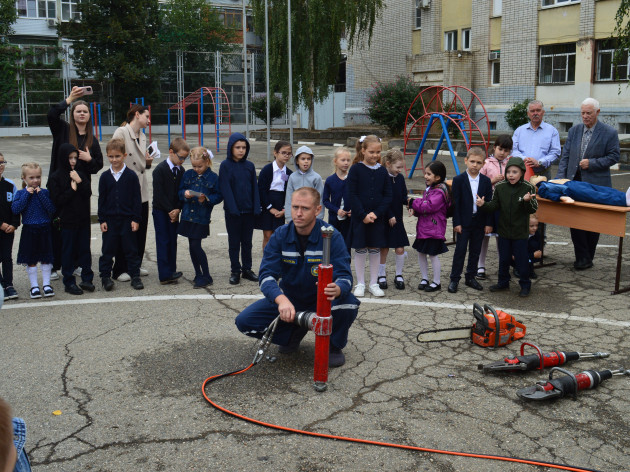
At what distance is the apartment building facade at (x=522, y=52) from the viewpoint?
25.2m

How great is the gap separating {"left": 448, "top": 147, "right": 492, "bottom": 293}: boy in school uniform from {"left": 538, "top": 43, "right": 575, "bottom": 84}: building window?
22.1 metres

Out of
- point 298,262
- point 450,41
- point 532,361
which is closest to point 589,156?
point 532,361

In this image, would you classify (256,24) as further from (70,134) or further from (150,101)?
Result: (70,134)

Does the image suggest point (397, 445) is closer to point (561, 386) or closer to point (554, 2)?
point (561, 386)

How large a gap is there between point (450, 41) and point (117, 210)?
28.4 metres

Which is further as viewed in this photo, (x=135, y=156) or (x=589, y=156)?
(x=589, y=156)

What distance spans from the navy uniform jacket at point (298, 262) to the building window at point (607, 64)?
23.6m

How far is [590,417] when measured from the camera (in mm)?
4027

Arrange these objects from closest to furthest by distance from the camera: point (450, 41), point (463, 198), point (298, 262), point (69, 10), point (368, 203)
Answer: point (298, 262)
point (368, 203)
point (463, 198)
point (450, 41)
point (69, 10)

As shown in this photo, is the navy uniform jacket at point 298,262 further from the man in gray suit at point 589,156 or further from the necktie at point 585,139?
the necktie at point 585,139

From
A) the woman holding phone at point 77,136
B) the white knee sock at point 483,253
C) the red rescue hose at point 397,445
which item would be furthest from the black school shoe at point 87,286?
the white knee sock at point 483,253

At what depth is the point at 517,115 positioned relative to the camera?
2650 centimetres

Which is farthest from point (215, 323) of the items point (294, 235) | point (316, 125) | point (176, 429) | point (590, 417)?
point (316, 125)

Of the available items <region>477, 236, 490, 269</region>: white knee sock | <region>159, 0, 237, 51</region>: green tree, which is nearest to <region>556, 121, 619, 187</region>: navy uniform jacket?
<region>477, 236, 490, 269</region>: white knee sock
